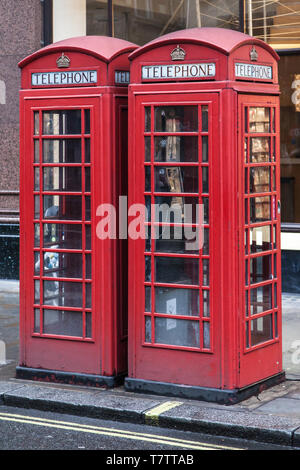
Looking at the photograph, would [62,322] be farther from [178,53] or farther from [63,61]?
[178,53]

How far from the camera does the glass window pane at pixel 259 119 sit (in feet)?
22.4

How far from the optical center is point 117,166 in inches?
282

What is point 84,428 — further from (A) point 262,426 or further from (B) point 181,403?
(A) point 262,426

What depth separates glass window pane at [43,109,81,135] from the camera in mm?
7207

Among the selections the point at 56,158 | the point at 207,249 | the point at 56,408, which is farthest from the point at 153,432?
the point at 56,158

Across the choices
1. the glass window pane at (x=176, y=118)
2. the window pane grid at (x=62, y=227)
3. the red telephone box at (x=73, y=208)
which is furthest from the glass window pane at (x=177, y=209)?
the window pane grid at (x=62, y=227)

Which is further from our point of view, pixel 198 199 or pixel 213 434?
pixel 198 199

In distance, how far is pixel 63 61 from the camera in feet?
23.8

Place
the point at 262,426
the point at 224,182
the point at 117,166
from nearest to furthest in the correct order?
the point at 262,426, the point at 224,182, the point at 117,166

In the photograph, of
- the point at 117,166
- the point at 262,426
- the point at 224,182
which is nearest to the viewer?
the point at 262,426

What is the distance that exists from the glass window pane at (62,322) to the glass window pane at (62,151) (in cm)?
128

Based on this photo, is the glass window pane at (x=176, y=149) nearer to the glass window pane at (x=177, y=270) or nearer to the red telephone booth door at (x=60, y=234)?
the red telephone booth door at (x=60, y=234)

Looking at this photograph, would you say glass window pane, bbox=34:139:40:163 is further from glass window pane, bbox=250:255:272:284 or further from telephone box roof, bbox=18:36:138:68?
glass window pane, bbox=250:255:272:284

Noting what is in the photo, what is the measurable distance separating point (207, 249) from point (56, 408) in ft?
5.57
